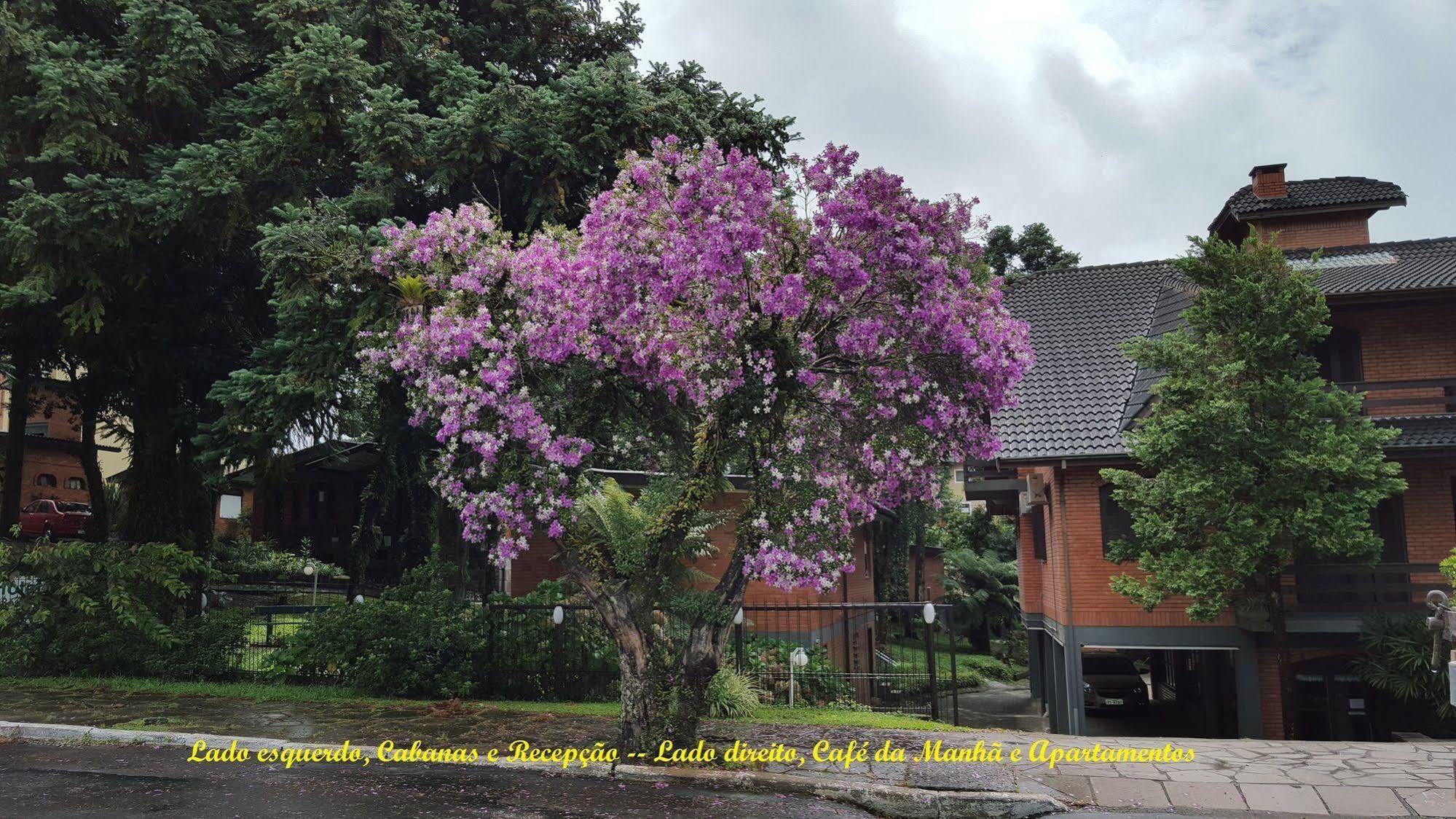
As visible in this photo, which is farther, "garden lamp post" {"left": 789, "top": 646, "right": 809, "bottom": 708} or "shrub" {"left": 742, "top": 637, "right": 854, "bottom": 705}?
"shrub" {"left": 742, "top": 637, "right": 854, "bottom": 705}

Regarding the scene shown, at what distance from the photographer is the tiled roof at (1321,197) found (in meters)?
21.2

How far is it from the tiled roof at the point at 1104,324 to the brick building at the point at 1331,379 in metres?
0.05

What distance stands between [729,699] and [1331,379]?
1289 centimetres

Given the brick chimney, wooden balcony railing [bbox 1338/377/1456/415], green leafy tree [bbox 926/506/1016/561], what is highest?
the brick chimney

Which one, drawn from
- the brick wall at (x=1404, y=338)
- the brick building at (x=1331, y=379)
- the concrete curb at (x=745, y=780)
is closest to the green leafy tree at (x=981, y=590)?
the brick building at (x=1331, y=379)

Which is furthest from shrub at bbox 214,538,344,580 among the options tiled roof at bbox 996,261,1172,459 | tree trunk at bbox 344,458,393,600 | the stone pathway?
tiled roof at bbox 996,261,1172,459

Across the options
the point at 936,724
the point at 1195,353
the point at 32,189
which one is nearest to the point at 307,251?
the point at 32,189

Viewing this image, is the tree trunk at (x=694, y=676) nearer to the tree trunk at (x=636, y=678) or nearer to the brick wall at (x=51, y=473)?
the tree trunk at (x=636, y=678)

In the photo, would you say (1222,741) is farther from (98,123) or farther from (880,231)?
(98,123)

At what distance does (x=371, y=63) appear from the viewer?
1767 centimetres

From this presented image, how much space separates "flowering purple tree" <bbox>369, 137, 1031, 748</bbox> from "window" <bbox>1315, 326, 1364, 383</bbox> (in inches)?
429

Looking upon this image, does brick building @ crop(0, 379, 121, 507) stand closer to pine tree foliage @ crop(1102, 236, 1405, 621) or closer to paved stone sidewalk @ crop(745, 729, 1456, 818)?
pine tree foliage @ crop(1102, 236, 1405, 621)

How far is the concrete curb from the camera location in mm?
8719

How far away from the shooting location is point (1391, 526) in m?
16.5
